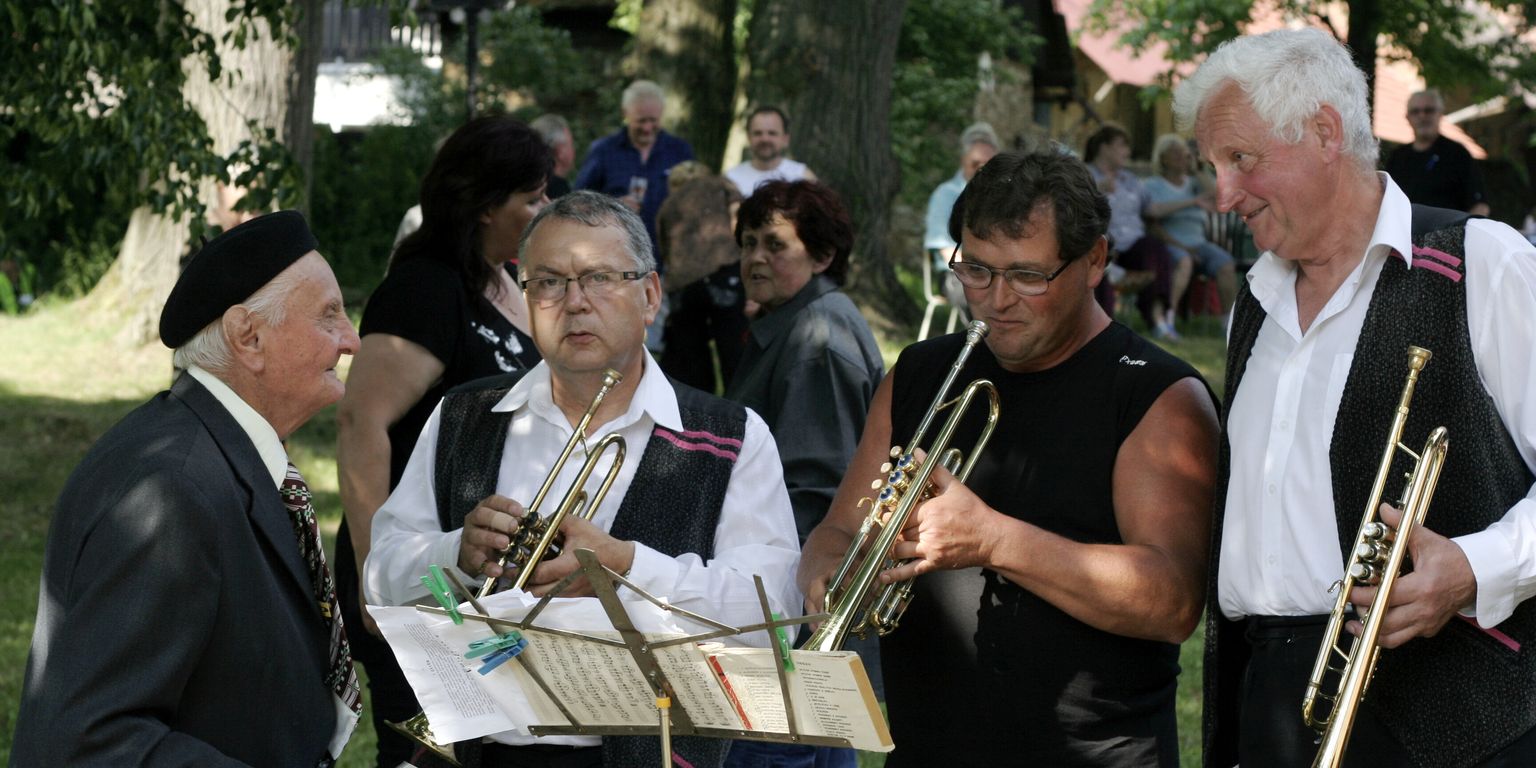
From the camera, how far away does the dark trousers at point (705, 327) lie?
8.23 m

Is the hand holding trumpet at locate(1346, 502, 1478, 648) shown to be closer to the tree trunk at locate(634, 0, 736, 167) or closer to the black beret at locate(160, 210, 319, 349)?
the black beret at locate(160, 210, 319, 349)

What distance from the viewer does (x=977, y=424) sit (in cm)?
348

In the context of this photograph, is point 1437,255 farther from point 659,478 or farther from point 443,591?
point 443,591

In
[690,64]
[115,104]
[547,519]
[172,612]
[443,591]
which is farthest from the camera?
[690,64]

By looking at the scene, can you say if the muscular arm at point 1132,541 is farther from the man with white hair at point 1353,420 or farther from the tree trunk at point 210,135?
the tree trunk at point 210,135

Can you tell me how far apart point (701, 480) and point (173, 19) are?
14.7 ft

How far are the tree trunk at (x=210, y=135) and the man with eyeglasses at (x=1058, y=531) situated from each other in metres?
4.39

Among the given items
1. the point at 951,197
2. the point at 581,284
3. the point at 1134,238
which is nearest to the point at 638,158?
the point at 951,197

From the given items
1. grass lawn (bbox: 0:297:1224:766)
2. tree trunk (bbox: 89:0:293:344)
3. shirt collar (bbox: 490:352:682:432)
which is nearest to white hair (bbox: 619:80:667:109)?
tree trunk (bbox: 89:0:293:344)

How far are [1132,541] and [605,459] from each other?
114cm

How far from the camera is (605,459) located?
366 centimetres

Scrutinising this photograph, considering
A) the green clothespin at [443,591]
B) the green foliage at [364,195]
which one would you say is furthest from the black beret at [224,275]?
the green foliage at [364,195]

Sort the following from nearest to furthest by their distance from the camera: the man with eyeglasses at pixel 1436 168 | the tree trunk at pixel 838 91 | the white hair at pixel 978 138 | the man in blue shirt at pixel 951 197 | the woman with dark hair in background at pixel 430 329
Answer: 1. the woman with dark hair in background at pixel 430 329
2. the man in blue shirt at pixel 951 197
3. the white hair at pixel 978 138
4. the man with eyeglasses at pixel 1436 168
5. the tree trunk at pixel 838 91

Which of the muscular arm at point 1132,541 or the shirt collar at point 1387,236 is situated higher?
the shirt collar at point 1387,236
